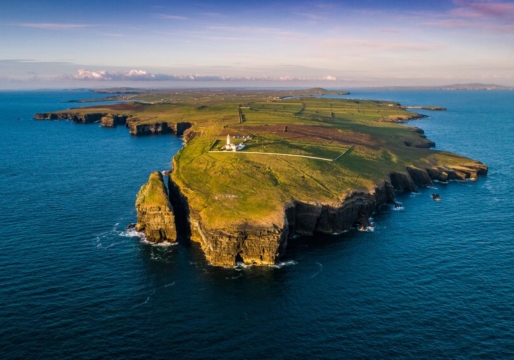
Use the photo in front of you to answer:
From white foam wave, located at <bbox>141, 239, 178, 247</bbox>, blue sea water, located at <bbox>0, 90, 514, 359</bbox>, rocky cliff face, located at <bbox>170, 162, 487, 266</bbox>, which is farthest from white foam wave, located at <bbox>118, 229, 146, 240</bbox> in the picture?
rocky cliff face, located at <bbox>170, 162, 487, 266</bbox>

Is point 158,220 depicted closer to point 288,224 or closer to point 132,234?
point 132,234

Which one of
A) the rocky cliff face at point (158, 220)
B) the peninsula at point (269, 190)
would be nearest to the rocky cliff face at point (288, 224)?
the peninsula at point (269, 190)

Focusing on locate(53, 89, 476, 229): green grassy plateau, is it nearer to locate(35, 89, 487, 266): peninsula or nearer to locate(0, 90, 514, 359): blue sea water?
locate(35, 89, 487, 266): peninsula

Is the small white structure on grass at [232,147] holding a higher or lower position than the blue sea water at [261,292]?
higher

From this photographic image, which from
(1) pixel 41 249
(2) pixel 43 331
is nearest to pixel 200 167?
(1) pixel 41 249

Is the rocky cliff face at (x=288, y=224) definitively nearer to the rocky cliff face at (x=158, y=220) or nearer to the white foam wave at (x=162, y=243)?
the rocky cliff face at (x=158, y=220)

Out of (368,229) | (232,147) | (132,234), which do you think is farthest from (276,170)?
(132,234)

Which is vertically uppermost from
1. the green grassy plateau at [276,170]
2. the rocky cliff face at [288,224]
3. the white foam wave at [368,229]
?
the green grassy plateau at [276,170]
